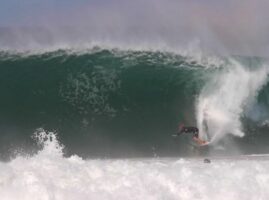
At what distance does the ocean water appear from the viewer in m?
15.1

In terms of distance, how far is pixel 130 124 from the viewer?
2064cm

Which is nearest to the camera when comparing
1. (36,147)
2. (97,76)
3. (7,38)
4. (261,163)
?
(261,163)

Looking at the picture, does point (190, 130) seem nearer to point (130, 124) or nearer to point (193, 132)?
point (193, 132)

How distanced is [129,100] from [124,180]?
22.0 ft

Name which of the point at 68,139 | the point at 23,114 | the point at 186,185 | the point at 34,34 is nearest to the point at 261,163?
the point at 186,185

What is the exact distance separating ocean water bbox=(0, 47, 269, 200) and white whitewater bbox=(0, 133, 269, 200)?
28mm

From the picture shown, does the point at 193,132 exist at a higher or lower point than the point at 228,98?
lower

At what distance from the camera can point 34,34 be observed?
26.7m

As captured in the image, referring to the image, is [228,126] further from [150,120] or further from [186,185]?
[186,185]

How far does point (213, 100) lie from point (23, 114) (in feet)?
23.6

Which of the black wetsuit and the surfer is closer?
the surfer

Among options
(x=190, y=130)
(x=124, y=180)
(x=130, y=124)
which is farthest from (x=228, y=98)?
(x=124, y=180)

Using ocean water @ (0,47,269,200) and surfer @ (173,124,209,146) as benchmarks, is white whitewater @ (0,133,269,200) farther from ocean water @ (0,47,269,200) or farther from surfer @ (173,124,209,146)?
surfer @ (173,124,209,146)

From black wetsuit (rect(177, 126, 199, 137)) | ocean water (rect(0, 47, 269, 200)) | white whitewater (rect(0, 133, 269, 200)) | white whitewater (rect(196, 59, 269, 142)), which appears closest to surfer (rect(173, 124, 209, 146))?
black wetsuit (rect(177, 126, 199, 137))
